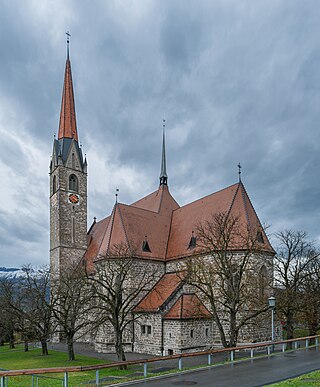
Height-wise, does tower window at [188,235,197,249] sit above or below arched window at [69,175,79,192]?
below

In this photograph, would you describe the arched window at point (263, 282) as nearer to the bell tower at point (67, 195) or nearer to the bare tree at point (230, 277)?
the bare tree at point (230, 277)

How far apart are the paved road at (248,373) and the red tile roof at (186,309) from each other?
11.8 m

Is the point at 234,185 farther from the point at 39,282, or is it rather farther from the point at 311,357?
the point at 39,282

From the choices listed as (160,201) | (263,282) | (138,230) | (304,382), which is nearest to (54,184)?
(160,201)

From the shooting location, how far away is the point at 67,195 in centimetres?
4403

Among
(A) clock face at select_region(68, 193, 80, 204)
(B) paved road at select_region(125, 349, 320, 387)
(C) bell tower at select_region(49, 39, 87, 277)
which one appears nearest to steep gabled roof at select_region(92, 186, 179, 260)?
(C) bell tower at select_region(49, 39, 87, 277)

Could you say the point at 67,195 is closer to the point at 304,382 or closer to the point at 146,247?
the point at 146,247

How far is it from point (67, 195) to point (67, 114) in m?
10.1

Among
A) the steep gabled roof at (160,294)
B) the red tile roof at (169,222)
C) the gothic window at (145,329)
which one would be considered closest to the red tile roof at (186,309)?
the steep gabled roof at (160,294)

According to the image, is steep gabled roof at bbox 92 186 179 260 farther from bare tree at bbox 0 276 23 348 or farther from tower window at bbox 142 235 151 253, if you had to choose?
bare tree at bbox 0 276 23 348

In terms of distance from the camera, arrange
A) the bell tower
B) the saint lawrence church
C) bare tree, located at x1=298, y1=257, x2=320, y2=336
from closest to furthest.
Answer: bare tree, located at x1=298, y1=257, x2=320, y2=336 < the saint lawrence church < the bell tower

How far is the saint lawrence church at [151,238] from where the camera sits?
28594mm

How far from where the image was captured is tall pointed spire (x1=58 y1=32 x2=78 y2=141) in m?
46.2

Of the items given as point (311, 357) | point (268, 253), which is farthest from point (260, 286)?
point (311, 357)
